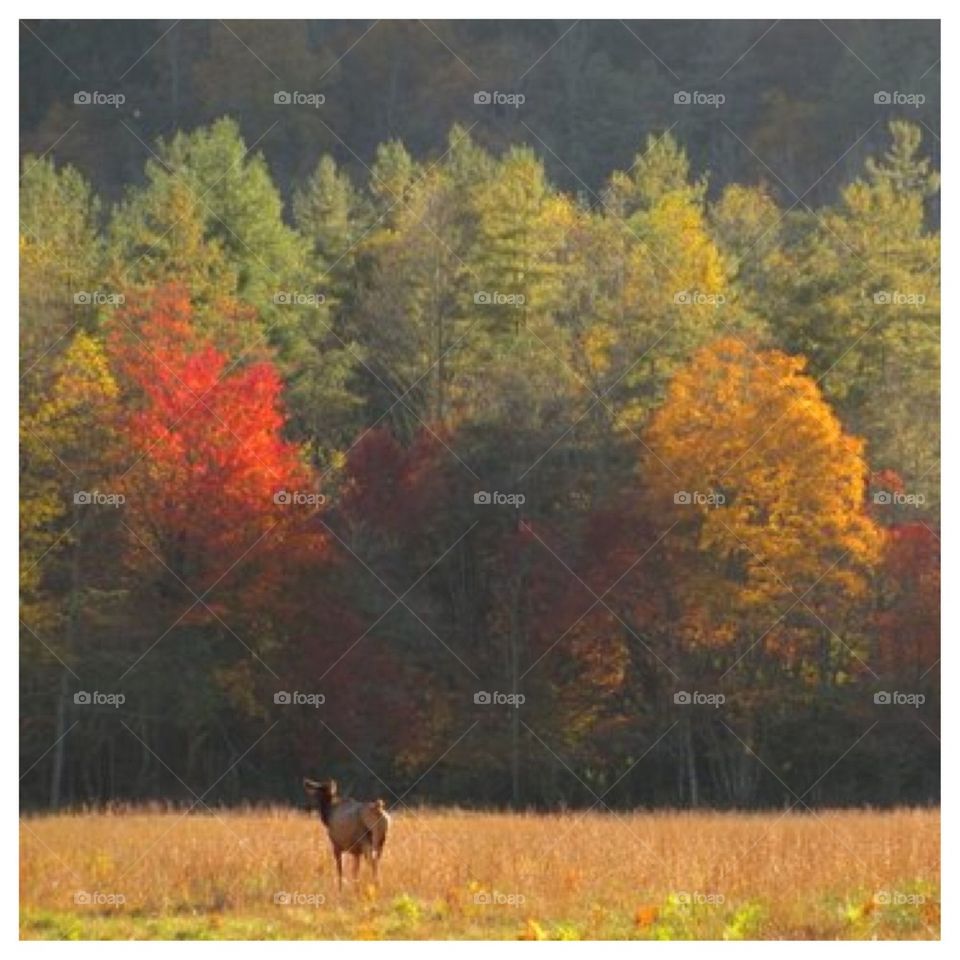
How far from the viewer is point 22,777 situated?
31594mm

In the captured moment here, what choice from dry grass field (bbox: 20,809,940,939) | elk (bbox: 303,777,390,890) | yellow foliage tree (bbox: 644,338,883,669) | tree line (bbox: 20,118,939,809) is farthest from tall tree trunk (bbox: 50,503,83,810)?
elk (bbox: 303,777,390,890)

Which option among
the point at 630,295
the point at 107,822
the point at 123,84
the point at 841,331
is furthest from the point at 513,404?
the point at 107,822

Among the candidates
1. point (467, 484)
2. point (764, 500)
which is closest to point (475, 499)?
point (467, 484)

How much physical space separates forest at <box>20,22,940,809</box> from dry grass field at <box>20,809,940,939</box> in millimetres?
10961

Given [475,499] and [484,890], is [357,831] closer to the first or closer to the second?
[484,890]

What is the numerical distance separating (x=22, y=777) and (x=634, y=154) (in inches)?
627

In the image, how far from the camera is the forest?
32.1m

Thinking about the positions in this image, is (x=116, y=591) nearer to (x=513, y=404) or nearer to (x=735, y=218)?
(x=513, y=404)

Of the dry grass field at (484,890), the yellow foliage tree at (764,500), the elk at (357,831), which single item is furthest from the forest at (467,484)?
the elk at (357,831)

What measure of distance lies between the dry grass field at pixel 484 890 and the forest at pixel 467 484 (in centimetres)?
1096

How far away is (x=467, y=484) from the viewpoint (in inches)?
1364

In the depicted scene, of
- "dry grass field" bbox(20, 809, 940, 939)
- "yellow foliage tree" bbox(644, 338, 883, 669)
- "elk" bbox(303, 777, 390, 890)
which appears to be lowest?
"dry grass field" bbox(20, 809, 940, 939)

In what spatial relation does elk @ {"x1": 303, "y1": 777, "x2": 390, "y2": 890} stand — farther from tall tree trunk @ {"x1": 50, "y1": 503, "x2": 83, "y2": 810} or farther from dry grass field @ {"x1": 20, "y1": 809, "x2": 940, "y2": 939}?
tall tree trunk @ {"x1": 50, "y1": 503, "x2": 83, "y2": 810}
